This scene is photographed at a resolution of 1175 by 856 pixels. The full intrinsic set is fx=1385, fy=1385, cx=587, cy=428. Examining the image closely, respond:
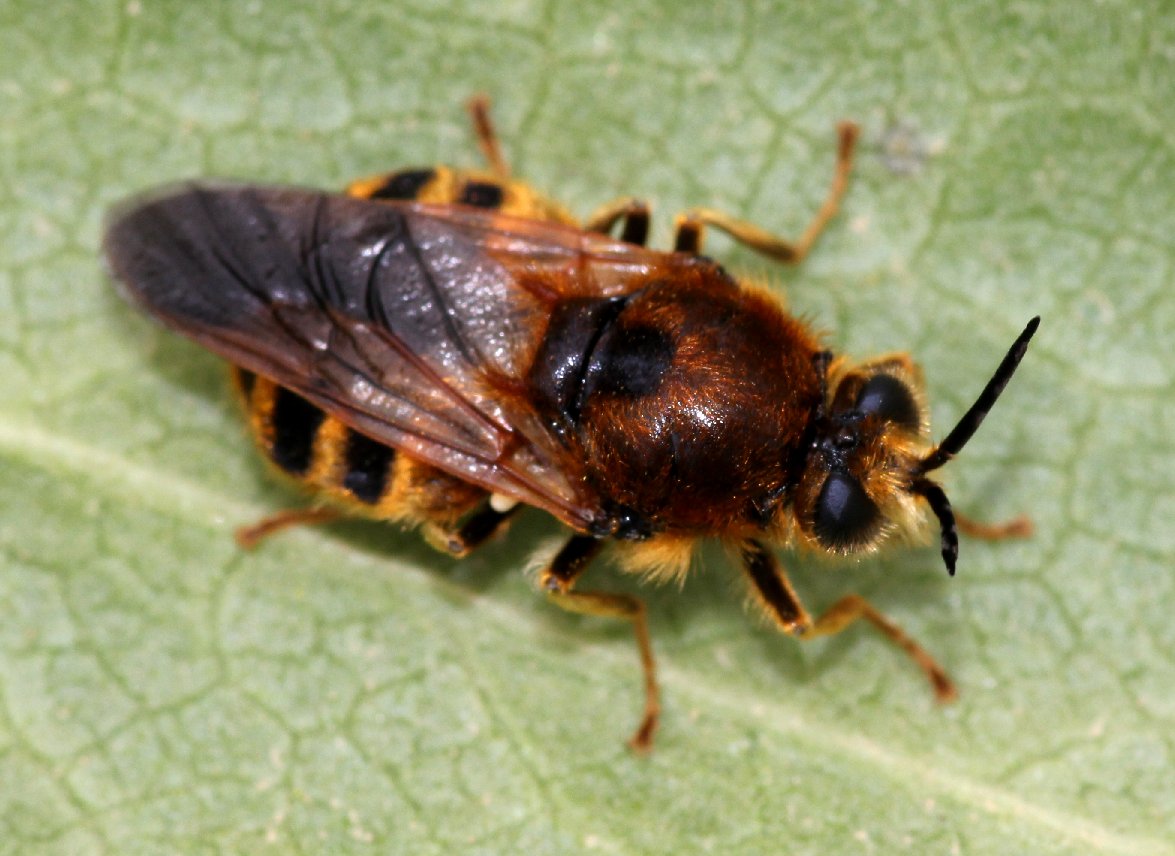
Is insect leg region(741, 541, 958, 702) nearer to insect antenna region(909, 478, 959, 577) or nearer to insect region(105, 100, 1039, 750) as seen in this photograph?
insect region(105, 100, 1039, 750)

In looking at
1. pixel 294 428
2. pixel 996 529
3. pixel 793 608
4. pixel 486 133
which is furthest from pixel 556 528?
pixel 996 529

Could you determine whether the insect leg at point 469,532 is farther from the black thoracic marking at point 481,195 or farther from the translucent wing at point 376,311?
the black thoracic marking at point 481,195

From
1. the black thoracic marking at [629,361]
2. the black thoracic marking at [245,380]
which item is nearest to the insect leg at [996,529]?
the black thoracic marking at [629,361]

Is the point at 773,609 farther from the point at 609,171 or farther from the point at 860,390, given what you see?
the point at 609,171

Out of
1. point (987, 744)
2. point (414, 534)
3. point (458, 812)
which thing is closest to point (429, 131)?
point (414, 534)

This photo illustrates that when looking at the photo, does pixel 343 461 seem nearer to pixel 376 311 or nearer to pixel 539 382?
pixel 376 311

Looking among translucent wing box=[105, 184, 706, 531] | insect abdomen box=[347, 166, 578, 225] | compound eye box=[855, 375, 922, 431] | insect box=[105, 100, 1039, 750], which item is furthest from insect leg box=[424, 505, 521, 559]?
compound eye box=[855, 375, 922, 431]
